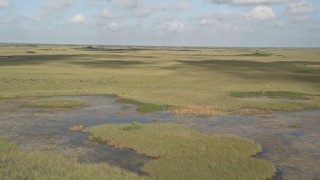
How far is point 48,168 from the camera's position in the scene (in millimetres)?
18453

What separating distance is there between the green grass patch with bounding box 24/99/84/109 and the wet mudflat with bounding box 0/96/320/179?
38.6 inches

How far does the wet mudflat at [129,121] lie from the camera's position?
2155 cm

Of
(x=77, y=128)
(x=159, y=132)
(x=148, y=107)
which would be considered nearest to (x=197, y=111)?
(x=148, y=107)

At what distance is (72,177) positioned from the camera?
56.2 ft

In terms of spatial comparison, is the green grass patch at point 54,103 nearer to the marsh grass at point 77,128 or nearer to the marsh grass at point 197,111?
the marsh grass at point 77,128

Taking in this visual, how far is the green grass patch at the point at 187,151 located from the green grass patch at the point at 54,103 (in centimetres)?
1107

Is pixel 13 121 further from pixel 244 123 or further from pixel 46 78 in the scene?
pixel 46 78

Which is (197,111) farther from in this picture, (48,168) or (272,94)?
(48,168)

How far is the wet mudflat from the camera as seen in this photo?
70.7 ft

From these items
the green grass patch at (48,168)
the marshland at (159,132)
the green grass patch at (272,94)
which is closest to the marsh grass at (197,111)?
the marshland at (159,132)

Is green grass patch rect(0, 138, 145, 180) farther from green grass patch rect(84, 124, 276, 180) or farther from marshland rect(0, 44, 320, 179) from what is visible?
green grass patch rect(84, 124, 276, 180)

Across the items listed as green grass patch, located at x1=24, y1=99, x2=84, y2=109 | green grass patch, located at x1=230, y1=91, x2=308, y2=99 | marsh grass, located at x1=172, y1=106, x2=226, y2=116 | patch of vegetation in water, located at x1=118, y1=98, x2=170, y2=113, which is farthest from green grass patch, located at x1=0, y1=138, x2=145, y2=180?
green grass patch, located at x1=230, y1=91, x2=308, y2=99

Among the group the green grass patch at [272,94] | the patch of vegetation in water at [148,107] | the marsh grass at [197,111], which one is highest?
the green grass patch at [272,94]

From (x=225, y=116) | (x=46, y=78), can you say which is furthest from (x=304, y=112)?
(x=46, y=78)
